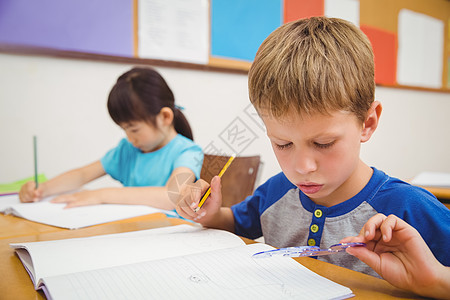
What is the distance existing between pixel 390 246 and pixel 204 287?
220 millimetres

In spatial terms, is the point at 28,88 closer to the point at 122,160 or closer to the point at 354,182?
the point at 122,160

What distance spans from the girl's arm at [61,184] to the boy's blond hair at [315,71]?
0.75 m

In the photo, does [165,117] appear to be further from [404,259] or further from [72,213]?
[404,259]

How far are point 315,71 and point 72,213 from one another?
0.64 m

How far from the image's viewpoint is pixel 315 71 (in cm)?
54

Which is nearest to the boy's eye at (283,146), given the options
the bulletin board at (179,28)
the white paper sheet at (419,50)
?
the bulletin board at (179,28)

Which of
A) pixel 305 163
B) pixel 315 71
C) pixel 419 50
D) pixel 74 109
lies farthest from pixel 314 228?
pixel 419 50

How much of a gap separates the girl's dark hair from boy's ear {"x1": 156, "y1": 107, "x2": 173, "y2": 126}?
0.04ft

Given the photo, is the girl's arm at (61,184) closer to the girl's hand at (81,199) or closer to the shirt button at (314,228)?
the girl's hand at (81,199)

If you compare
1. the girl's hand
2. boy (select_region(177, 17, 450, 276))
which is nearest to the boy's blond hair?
boy (select_region(177, 17, 450, 276))

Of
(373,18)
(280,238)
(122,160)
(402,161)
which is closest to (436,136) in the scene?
(402,161)

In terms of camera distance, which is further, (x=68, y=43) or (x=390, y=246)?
(x=68, y=43)

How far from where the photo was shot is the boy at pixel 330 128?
54 cm

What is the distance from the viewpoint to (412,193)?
0.59 metres
